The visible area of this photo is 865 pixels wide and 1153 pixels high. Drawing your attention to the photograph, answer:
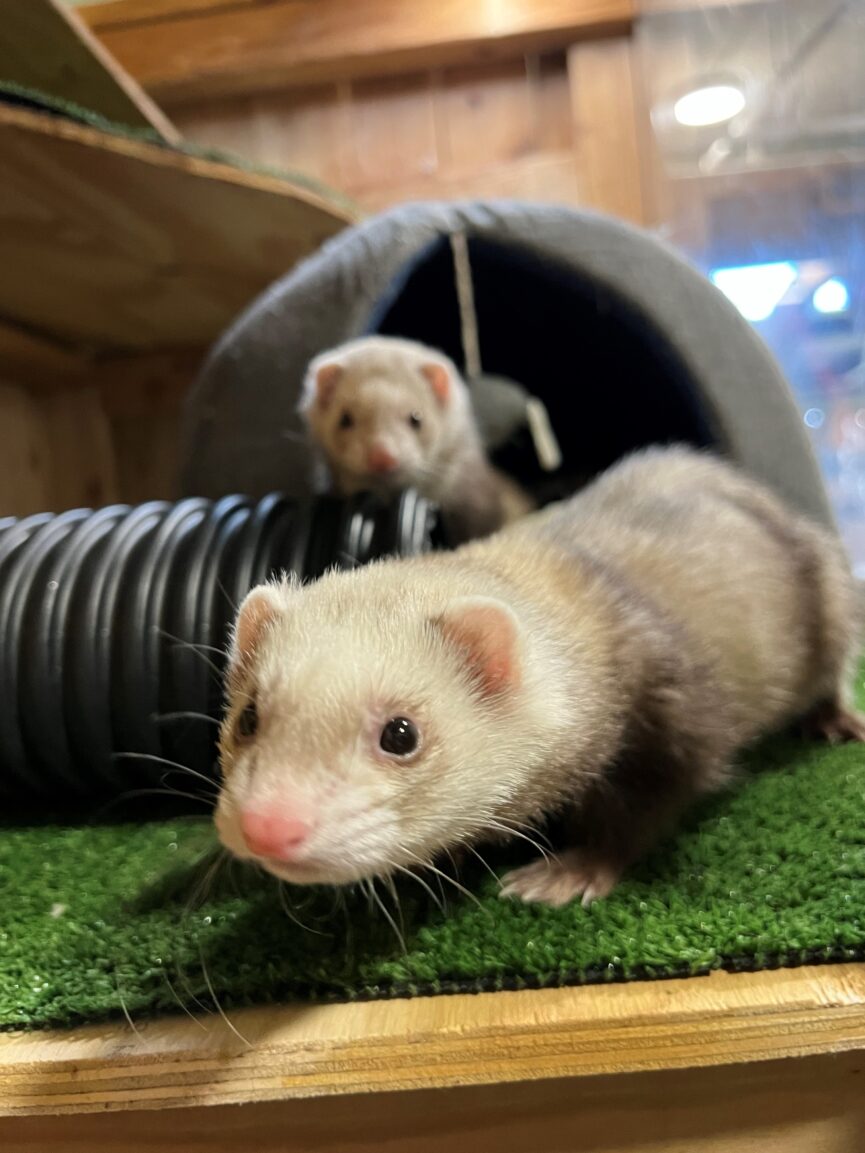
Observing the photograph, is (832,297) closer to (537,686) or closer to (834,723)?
(834,723)

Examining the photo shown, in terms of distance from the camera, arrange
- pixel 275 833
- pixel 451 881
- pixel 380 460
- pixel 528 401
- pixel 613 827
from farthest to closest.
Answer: pixel 528 401 < pixel 380 460 < pixel 613 827 < pixel 451 881 < pixel 275 833

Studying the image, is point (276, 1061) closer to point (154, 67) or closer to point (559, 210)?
point (559, 210)

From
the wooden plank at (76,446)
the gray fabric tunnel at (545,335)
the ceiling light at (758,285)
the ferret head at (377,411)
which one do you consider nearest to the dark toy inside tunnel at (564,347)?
the gray fabric tunnel at (545,335)

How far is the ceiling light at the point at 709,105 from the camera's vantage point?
258 cm

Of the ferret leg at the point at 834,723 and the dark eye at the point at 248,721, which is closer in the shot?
the dark eye at the point at 248,721

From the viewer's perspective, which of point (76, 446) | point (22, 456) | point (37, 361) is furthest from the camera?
point (76, 446)

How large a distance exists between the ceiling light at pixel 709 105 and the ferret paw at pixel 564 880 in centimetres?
238

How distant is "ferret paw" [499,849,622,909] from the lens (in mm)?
965

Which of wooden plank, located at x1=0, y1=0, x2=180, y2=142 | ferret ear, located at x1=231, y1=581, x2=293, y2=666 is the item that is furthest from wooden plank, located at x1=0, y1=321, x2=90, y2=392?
ferret ear, located at x1=231, y1=581, x2=293, y2=666

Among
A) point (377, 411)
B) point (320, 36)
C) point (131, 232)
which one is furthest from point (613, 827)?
point (320, 36)

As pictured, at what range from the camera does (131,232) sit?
7.43 ft

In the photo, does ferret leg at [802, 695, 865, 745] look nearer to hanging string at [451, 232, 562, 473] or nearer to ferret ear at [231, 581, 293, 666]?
ferret ear at [231, 581, 293, 666]

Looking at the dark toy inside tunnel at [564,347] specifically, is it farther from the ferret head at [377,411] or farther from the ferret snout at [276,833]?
the ferret snout at [276,833]

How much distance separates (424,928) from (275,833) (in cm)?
32
